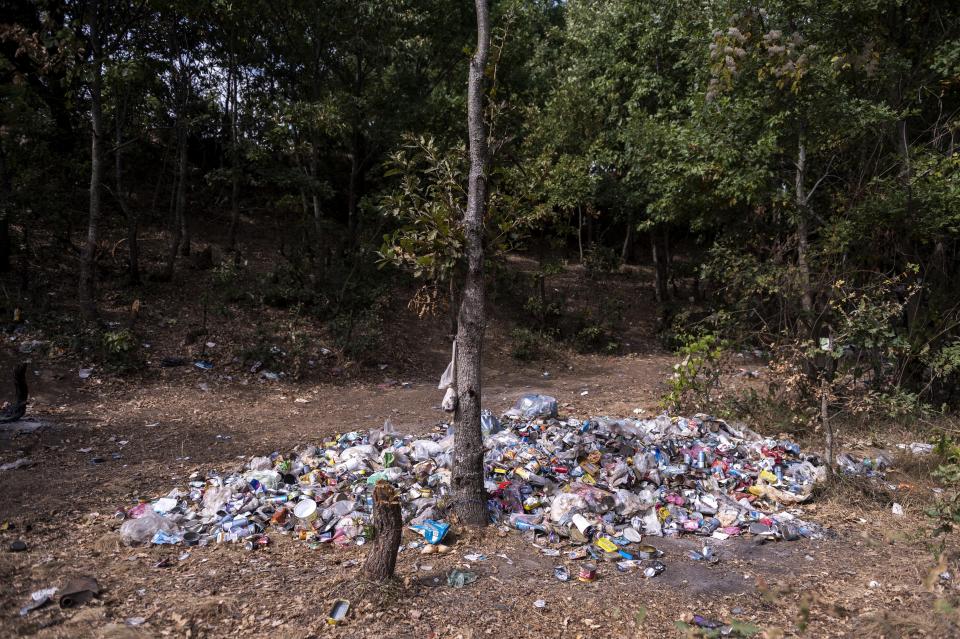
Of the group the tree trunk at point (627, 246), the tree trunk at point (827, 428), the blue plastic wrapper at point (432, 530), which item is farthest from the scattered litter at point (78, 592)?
the tree trunk at point (627, 246)

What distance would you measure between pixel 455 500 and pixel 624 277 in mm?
15289

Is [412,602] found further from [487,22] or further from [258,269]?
[258,269]

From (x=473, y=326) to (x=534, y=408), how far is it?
3.01 m


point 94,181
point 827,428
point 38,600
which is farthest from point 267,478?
point 94,181

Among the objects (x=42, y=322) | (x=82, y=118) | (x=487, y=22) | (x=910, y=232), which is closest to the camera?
(x=487, y=22)

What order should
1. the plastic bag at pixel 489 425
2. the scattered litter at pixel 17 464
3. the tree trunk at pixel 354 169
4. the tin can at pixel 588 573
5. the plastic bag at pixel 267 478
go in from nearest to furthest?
the tin can at pixel 588 573, the plastic bag at pixel 267 478, the scattered litter at pixel 17 464, the plastic bag at pixel 489 425, the tree trunk at pixel 354 169

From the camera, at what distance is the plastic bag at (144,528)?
4254mm

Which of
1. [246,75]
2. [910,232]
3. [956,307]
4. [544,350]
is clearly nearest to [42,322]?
[246,75]

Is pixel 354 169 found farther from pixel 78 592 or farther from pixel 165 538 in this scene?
pixel 78 592

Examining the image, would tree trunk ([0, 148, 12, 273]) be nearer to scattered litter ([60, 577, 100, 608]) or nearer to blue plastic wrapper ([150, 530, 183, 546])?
blue plastic wrapper ([150, 530, 183, 546])

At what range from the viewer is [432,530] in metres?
4.26

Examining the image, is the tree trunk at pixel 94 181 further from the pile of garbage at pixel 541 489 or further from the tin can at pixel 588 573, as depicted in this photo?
the tin can at pixel 588 573

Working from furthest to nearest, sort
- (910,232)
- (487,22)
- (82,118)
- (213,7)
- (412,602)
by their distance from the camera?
(82,118) → (213,7) → (910,232) → (487,22) → (412,602)

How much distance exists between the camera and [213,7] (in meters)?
10.3
